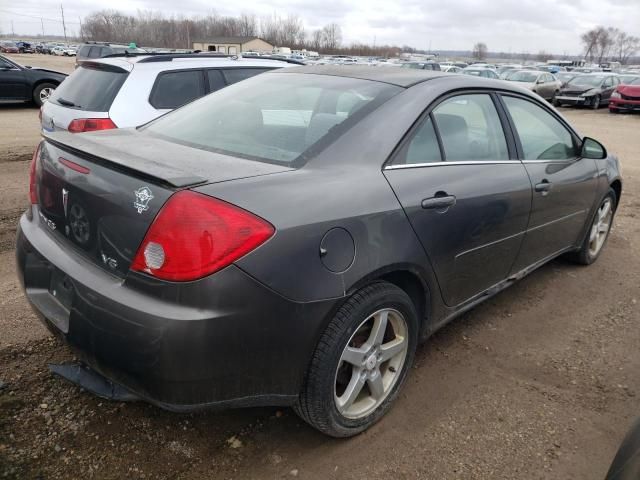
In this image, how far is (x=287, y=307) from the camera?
1925 millimetres

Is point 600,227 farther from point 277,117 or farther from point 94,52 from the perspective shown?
point 94,52

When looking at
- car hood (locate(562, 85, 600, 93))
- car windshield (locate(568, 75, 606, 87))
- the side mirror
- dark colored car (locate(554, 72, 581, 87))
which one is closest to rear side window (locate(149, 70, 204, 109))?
the side mirror

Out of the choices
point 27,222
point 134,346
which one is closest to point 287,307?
point 134,346

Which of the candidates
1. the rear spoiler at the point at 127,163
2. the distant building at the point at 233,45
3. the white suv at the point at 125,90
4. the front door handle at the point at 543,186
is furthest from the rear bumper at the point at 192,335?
the distant building at the point at 233,45

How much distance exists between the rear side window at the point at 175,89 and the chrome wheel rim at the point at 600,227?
14.5 ft

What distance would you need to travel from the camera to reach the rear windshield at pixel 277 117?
2.41 m

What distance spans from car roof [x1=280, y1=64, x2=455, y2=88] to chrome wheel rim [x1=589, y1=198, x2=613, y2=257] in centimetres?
238

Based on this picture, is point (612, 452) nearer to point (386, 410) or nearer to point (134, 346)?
point (386, 410)

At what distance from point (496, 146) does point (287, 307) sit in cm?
190

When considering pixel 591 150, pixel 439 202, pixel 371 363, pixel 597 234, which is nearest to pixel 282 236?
pixel 371 363

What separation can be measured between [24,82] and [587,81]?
21768mm

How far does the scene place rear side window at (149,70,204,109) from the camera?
18.7ft

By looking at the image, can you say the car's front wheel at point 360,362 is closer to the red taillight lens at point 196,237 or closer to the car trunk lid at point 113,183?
the red taillight lens at point 196,237

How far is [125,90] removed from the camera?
549cm
